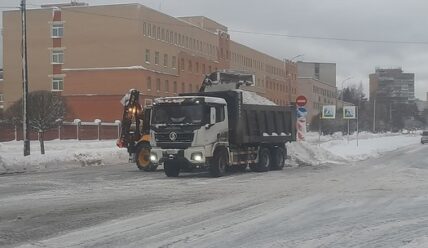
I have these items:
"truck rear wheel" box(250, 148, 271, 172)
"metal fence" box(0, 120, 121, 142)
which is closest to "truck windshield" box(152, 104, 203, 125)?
"truck rear wheel" box(250, 148, 271, 172)

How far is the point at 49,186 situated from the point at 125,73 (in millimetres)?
55137

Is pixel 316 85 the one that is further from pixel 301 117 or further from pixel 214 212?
pixel 214 212

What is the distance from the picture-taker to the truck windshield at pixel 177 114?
20688mm

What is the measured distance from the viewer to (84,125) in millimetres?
64625

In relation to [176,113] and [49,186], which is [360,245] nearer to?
[49,186]

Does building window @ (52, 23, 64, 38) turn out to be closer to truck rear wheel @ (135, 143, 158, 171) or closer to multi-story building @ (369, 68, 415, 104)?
truck rear wheel @ (135, 143, 158, 171)

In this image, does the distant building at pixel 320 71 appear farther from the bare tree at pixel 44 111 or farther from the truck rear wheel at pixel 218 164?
the truck rear wheel at pixel 218 164

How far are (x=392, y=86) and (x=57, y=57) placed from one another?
394ft

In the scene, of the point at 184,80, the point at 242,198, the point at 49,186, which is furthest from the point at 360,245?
the point at 184,80

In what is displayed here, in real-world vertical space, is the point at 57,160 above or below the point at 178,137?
below

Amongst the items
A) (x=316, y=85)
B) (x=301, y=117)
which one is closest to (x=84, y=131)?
(x=301, y=117)

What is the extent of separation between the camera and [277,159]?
26.1m

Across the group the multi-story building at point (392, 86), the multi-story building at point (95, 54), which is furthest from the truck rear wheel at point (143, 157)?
the multi-story building at point (392, 86)

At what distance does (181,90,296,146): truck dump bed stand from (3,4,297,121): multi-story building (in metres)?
46.7
